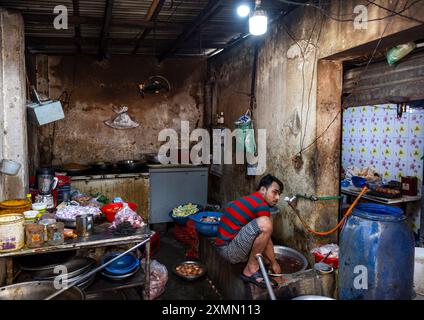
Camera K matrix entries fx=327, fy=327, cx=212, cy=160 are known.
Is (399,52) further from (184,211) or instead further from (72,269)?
(184,211)

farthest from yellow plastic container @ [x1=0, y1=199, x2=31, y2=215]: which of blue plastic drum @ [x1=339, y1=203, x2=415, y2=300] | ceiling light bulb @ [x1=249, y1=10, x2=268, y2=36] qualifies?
blue plastic drum @ [x1=339, y1=203, x2=415, y2=300]

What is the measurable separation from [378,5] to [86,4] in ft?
11.6

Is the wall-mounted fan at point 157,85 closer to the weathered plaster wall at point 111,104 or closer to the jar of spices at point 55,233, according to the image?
the weathered plaster wall at point 111,104

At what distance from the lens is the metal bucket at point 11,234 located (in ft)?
9.65

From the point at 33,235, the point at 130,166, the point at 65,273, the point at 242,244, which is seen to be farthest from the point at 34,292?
the point at 130,166

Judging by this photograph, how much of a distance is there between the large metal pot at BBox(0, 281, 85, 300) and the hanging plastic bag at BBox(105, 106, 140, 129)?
16.5 feet

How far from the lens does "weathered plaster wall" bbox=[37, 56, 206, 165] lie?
7.13 metres

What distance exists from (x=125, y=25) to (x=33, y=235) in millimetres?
3238

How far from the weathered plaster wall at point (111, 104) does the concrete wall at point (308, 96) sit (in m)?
2.80

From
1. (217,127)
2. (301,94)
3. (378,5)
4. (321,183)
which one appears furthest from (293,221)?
(217,127)

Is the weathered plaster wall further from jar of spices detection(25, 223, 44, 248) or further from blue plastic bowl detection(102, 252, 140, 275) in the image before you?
jar of spices detection(25, 223, 44, 248)
